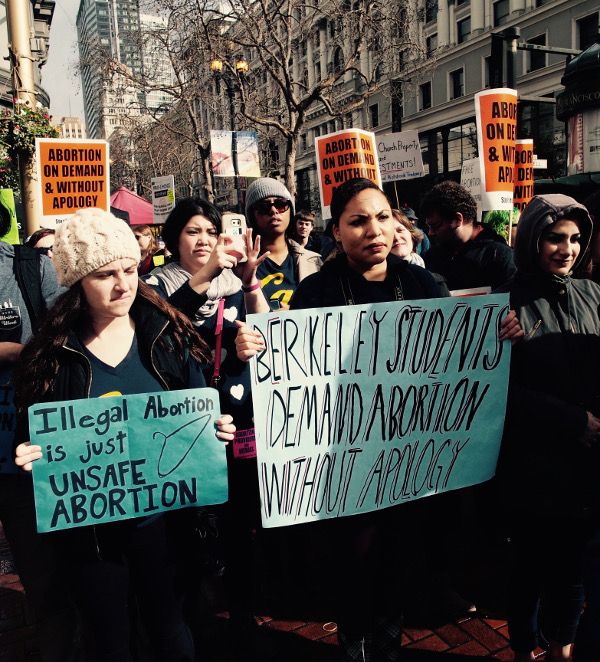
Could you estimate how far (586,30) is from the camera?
28.6 meters

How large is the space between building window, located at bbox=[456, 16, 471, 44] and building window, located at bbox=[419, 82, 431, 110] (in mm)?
3679

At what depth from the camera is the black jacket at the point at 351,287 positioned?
7.42ft

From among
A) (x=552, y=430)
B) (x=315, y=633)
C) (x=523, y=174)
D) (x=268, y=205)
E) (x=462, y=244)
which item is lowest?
(x=315, y=633)

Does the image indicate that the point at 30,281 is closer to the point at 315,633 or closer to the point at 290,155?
the point at 315,633

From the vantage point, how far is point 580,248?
2.34m

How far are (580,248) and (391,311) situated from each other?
2.89ft

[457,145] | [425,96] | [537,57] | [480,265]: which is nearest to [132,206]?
[480,265]

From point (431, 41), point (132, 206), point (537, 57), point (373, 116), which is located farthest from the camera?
point (373, 116)

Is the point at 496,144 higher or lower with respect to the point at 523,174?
higher

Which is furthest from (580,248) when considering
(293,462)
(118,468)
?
(118,468)

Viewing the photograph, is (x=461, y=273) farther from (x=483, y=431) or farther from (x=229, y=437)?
(x=229, y=437)

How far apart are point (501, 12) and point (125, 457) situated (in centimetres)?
3846

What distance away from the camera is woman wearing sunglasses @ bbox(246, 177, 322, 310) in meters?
3.19

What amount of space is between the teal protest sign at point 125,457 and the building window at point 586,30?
108 feet
